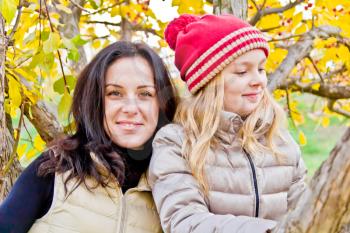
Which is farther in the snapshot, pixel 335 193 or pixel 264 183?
pixel 264 183

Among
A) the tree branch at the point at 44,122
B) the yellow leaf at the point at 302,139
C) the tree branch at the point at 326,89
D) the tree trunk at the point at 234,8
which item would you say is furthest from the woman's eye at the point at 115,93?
the yellow leaf at the point at 302,139

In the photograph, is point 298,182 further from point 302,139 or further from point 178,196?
point 302,139

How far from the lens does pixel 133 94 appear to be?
1.82 metres

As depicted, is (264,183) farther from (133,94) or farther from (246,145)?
(133,94)

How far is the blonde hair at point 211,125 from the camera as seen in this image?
1657mm

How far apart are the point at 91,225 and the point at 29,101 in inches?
29.8

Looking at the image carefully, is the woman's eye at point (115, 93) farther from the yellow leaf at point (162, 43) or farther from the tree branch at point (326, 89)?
the tree branch at point (326, 89)

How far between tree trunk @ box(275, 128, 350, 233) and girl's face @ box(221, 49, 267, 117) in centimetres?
71

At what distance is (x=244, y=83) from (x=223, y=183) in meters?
0.28

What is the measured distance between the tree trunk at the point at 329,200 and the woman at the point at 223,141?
0.50 metres

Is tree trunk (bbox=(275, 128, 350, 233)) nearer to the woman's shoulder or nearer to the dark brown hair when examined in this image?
the woman's shoulder

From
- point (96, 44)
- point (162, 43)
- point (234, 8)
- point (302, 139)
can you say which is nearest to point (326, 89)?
point (302, 139)

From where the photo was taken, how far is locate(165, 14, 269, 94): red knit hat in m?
1.76

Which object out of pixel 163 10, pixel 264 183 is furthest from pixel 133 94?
pixel 163 10
